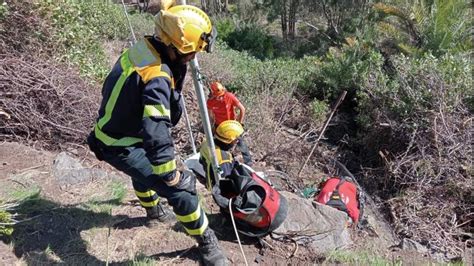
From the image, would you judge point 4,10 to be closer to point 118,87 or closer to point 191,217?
point 118,87

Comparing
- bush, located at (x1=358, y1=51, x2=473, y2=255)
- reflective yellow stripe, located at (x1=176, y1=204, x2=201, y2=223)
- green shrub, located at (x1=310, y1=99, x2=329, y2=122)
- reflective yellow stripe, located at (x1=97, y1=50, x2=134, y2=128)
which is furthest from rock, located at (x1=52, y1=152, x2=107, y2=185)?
Result: green shrub, located at (x1=310, y1=99, x2=329, y2=122)

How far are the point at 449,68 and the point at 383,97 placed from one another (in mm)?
1162

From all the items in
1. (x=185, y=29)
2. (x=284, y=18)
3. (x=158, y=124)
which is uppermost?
(x=185, y=29)

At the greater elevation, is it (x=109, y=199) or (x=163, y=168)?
(x=163, y=168)

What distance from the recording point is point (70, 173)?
4.69 meters

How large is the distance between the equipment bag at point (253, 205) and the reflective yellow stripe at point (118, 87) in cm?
110

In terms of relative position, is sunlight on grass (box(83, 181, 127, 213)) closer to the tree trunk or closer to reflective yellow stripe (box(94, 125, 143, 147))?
reflective yellow stripe (box(94, 125, 143, 147))

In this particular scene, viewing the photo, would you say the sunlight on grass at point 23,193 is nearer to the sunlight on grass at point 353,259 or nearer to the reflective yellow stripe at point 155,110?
the reflective yellow stripe at point 155,110

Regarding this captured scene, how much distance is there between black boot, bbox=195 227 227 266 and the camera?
3.31 m

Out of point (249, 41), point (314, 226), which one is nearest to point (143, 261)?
point (314, 226)

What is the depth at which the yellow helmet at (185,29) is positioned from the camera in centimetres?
278

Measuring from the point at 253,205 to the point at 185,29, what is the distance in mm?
1616

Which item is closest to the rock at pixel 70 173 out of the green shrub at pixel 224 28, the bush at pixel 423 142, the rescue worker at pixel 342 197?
the rescue worker at pixel 342 197

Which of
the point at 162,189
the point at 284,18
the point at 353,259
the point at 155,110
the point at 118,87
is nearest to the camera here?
the point at 155,110
